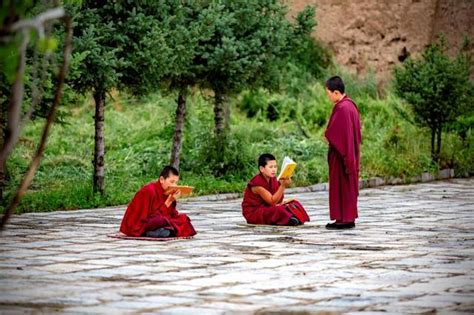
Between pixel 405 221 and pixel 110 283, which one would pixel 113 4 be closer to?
pixel 405 221

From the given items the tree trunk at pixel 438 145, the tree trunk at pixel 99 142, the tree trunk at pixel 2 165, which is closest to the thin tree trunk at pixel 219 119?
the tree trunk at pixel 99 142

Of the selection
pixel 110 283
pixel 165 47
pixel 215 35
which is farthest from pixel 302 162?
pixel 110 283

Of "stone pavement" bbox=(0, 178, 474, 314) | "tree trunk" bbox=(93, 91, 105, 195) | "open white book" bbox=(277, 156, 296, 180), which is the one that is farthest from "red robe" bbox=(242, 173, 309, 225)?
"tree trunk" bbox=(93, 91, 105, 195)

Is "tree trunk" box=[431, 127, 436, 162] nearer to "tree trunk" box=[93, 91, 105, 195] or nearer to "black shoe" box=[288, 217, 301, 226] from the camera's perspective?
"tree trunk" box=[93, 91, 105, 195]

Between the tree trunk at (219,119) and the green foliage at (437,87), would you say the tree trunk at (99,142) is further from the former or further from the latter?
the green foliage at (437,87)

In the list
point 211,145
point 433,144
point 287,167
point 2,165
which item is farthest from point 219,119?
point 287,167

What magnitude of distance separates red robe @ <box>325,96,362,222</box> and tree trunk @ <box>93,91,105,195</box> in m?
3.92

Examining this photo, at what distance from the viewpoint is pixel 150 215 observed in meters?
11.8

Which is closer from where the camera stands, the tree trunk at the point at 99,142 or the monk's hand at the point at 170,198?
the monk's hand at the point at 170,198

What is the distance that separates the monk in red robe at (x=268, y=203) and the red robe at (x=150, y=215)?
1.70 meters

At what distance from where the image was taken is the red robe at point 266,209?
13336mm

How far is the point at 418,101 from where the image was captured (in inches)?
820

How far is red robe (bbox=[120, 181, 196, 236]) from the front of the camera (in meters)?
11.8

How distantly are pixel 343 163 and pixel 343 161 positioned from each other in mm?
28
